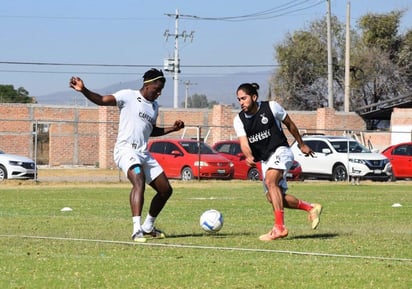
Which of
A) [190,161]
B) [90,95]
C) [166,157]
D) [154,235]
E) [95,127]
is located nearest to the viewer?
[90,95]

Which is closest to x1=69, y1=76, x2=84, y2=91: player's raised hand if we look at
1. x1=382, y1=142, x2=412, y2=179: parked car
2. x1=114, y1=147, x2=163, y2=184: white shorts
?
x1=114, y1=147, x2=163, y2=184: white shorts

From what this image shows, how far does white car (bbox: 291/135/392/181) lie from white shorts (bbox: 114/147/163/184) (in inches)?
886

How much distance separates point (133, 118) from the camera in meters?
12.5

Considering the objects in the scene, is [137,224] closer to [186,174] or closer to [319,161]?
[186,174]

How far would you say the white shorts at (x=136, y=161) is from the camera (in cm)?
1241

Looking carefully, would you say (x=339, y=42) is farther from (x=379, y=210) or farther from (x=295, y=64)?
(x=379, y=210)

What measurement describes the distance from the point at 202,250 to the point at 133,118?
2293 mm

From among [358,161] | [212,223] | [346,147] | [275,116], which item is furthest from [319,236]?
[346,147]

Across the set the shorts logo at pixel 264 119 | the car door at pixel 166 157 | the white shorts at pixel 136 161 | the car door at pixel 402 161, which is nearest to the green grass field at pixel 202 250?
the white shorts at pixel 136 161

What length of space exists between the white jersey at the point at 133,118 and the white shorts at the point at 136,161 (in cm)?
8

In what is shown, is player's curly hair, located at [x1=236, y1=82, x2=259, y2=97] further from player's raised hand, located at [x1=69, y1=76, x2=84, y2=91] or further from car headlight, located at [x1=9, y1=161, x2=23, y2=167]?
car headlight, located at [x1=9, y1=161, x2=23, y2=167]

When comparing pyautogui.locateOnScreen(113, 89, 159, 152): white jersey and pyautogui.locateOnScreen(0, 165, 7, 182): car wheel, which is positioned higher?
pyautogui.locateOnScreen(113, 89, 159, 152): white jersey

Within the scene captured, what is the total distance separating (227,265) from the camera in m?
9.66

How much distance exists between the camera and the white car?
1385 inches
